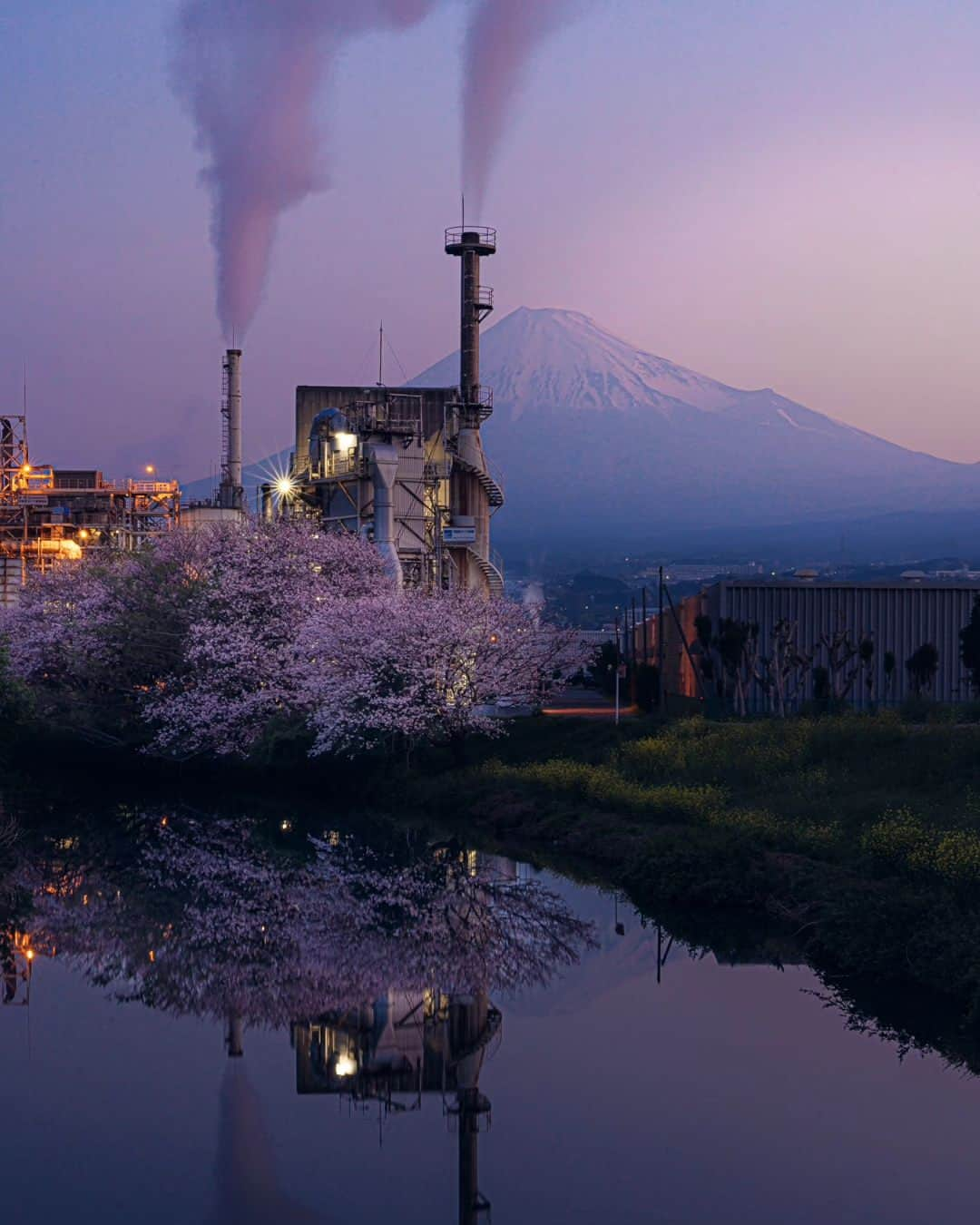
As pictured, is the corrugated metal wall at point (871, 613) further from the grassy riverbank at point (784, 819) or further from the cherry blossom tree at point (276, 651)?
the grassy riverbank at point (784, 819)

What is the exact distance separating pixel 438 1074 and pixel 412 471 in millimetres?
38859

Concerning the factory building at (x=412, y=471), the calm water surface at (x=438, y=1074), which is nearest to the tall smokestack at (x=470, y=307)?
the factory building at (x=412, y=471)

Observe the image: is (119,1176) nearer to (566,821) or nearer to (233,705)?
(566,821)

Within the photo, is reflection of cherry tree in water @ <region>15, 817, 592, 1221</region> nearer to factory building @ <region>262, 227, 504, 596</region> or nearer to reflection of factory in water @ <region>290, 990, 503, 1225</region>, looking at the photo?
reflection of factory in water @ <region>290, 990, 503, 1225</region>

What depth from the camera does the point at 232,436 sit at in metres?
74.7

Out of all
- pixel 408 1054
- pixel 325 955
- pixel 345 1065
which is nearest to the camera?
pixel 345 1065

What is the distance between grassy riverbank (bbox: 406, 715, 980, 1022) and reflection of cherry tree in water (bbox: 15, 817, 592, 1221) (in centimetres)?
225

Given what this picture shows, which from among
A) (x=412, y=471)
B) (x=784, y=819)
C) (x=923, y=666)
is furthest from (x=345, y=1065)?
(x=412, y=471)

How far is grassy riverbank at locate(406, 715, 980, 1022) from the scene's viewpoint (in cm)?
2173

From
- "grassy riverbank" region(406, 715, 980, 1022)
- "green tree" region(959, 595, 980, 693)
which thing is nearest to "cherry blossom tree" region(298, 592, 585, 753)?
"grassy riverbank" region(406, 715, 980, 1022)

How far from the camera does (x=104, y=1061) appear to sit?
19.3m

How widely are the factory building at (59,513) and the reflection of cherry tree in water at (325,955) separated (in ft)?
154

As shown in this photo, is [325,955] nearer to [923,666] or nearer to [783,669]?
[783,669]

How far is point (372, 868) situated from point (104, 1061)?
506 inches
